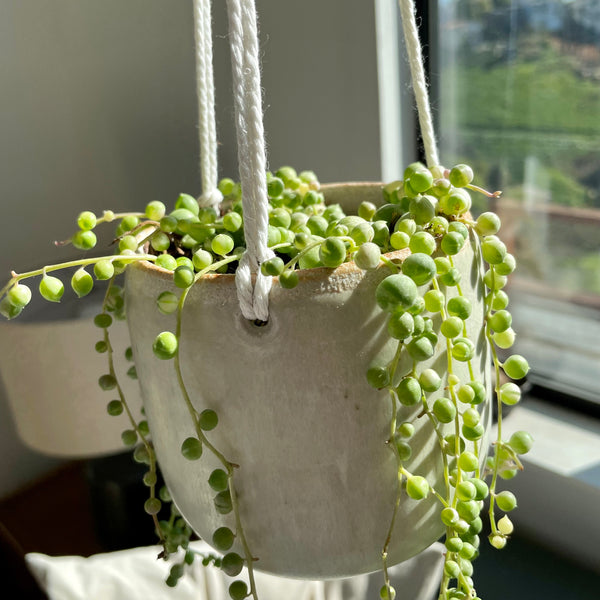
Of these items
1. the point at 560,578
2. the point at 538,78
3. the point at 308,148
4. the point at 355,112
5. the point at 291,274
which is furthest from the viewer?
the point at 308,148

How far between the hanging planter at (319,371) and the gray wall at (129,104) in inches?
33.6

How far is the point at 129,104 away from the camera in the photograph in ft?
4.69

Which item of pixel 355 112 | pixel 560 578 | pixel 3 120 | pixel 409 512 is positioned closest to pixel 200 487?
pixel 409 512

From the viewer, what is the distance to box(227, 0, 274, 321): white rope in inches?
13.1

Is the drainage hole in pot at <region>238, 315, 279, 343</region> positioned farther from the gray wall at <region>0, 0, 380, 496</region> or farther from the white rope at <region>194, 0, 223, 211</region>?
the gray wall at <region>0, 0, 380, 496</region>

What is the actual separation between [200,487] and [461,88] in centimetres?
103

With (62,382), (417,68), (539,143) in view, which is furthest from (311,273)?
(539,143)

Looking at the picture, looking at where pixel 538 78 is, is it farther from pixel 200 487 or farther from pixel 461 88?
pixel 200 487

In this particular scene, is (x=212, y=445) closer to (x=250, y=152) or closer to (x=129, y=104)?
(x=250, y=152)

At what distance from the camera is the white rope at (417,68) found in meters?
0.44

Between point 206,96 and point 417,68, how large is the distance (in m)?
0.15

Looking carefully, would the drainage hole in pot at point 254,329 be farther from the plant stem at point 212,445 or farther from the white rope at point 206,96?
the white rope at point 206,96

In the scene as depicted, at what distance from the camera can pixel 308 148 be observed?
53.2 inches

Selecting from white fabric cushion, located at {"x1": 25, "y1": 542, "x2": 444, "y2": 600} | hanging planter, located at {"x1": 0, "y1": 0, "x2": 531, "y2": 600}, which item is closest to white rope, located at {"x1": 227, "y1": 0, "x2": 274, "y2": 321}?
hanging planter, located at {"x1": 0, "y1": 0, "x2": 531, "y2": 600}
